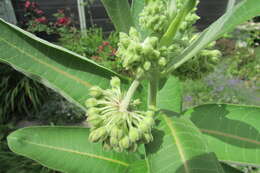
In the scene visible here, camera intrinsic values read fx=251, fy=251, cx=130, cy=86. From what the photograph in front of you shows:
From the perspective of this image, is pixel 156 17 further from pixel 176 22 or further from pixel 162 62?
pixel 162 62

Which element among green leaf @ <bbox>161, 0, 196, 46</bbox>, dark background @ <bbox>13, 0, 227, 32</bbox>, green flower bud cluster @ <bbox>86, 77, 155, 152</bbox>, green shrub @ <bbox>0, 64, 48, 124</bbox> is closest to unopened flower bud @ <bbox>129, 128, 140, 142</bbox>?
green flower bud cluster @ <bbox>86, 77, 155, 152</bbox>

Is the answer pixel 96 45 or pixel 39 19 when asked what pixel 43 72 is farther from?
pixel 39 19

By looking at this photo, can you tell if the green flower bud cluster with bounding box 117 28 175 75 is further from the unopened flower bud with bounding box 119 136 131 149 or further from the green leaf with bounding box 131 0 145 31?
the green leaf with bounding box 131 0 145 31

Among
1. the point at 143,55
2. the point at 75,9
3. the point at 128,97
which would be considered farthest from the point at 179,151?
the point at 75,9

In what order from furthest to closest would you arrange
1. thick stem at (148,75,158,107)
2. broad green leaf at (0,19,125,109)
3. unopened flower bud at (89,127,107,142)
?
broad green leaf at (0,19,125,109) → thick stem at (148,75,158,107) → unopened flower bud at (89,127,107,142)

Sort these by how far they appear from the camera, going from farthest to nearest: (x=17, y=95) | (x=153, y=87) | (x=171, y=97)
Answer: (x=17, y=95), (x=171, y=97), (x=153, y=87)

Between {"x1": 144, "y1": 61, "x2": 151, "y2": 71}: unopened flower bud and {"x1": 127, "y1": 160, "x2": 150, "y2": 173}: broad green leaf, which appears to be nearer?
{"x1": 144, "y1": 61, "x2": 151, "y2": 71}: unopened flower bud

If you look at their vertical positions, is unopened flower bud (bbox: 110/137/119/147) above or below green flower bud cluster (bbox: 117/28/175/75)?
below

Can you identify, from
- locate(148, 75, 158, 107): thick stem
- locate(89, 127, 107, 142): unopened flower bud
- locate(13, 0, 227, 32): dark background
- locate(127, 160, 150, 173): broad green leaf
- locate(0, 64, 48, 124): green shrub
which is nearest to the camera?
locate(89, 127, 107, 142): unopened flower bud
